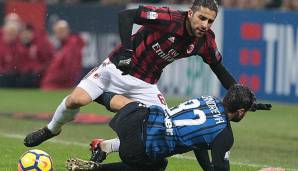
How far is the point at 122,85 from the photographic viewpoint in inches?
396

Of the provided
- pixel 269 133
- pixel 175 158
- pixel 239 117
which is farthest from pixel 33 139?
pixel 269 133

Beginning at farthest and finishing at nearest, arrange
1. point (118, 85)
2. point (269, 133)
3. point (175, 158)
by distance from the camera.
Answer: point (269, 133)
point (175, 158)
point (118, 85)

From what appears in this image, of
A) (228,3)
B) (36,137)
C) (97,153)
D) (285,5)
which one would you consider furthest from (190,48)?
(228,3)

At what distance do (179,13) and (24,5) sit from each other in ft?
43.7

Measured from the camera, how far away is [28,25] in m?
21.6

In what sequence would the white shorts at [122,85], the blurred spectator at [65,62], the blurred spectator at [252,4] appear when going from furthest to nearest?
the blurred spectator at [65,62] < the blurred spectator at [252,4] < the white shorts at [122,85]

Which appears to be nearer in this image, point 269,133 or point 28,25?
point 269,133

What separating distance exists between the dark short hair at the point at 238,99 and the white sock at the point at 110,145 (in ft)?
5.61

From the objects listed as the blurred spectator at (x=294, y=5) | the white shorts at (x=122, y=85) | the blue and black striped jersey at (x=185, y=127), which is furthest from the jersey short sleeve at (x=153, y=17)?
the blurred spectator at (x=294, y=5)

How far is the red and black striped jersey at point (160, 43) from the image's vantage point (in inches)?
379

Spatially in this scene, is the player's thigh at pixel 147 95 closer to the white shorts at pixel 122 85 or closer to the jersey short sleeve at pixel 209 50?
the white shorts at pixel 122 85


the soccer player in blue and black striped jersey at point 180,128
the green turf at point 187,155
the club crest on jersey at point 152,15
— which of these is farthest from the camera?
the green turf at point 187,155

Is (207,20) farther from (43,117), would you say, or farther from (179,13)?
(43,117)

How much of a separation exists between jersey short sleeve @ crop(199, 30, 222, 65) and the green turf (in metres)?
1.17
